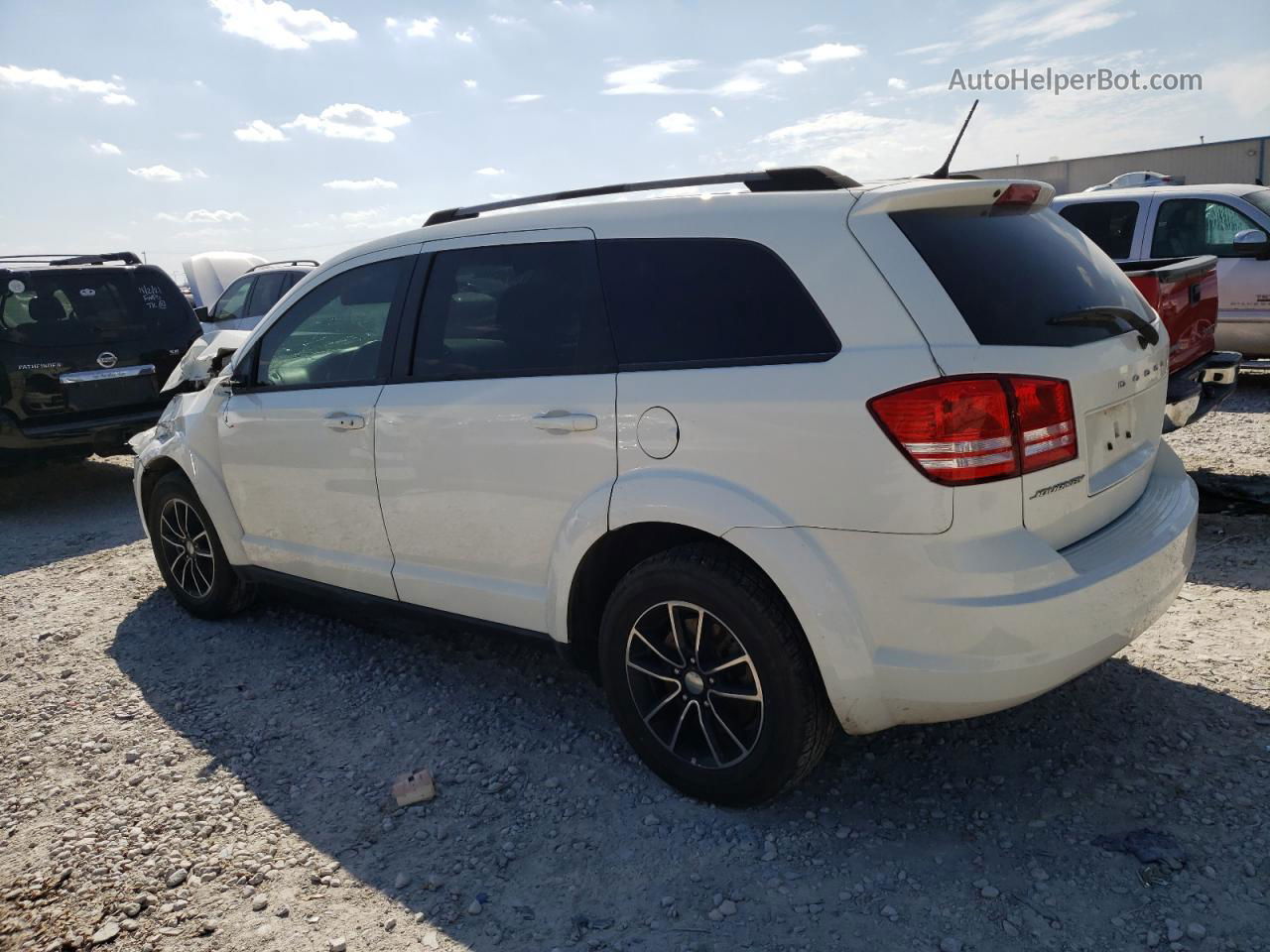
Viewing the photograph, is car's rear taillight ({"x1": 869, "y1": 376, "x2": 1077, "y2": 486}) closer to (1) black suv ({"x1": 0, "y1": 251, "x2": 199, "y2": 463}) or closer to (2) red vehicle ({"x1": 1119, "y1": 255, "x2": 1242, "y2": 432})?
(2) red vehicle ({"x1": 1119, "y1": 255, "x2": 1242, "y2": 432})

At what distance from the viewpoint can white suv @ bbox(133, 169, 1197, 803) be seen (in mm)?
2500

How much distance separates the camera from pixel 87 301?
784cm

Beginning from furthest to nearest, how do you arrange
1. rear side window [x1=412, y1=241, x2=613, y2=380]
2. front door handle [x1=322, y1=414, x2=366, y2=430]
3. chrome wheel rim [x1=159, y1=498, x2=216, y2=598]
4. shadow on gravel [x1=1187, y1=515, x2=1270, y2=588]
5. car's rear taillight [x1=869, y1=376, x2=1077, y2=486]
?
chrome wheel rim [x1=159, y1=498, x2=216, y2=598] → shadow on gravel [x1=1187, y1=515, x2=1270, y2=588] → front door handle [x1=322, y1=414, x2=366, y2=430] → rear side window [x1=412, y1=241, x2=613, y2=380] → car's rear taillight [x1=869, y1=376, x2=1077, y2=486]

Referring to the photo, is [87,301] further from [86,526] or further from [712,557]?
[712,557]

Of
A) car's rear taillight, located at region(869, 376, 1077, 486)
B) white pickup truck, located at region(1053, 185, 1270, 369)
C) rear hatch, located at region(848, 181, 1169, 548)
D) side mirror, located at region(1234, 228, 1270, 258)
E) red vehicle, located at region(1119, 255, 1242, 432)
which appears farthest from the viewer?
white pickup truck, located at region(1053, 185, 1270, 369)

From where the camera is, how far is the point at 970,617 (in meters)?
2.46


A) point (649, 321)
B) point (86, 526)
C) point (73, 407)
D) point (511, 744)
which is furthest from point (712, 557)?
point (73, 407)

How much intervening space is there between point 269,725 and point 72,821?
0.75 meters

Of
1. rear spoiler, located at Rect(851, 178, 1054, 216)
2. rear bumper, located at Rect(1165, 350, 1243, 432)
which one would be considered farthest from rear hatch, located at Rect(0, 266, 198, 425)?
rear bumper, located at Rect(1165, 350, 1243, 432)

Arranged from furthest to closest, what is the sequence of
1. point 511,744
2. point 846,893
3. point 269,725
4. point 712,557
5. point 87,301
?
point 87,301 → point 269,725 → point 511,744 → point 712,557 → point 846,893

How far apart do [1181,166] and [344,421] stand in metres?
31.2

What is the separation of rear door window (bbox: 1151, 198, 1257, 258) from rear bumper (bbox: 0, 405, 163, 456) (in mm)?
8675

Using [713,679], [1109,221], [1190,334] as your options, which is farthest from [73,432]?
[1109,221]

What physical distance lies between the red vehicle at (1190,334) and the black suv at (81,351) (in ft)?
23.6
